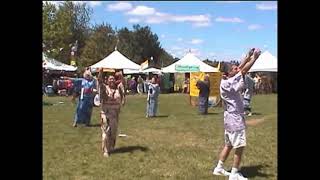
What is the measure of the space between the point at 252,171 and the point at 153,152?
8.89 ft

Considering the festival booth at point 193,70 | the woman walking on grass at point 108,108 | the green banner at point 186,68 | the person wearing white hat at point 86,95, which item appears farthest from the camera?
the green banner at point 186,68

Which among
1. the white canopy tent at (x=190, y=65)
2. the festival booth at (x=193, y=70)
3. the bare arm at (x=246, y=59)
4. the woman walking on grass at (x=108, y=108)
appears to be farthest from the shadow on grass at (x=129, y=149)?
the white canopy tent at (x=190, y=65)

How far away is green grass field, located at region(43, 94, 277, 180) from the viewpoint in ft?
28.2

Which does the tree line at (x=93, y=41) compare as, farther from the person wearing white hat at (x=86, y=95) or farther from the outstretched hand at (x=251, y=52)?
the outstretched hand at (x=251, y=52)

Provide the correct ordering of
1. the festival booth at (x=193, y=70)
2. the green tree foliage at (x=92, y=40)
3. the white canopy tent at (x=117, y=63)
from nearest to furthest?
the festival booth at (x=193, y=70)
the white canopy tent at (x=117, y=63)
the green tree foliage at (x=92, y=40)

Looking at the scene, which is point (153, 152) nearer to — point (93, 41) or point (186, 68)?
point (186, 68)

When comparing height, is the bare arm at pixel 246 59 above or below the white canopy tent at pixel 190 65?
below

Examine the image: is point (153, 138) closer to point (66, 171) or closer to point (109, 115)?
point (109, 115)

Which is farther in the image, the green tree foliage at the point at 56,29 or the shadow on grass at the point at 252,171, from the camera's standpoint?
the green tree foliage at the point at 56,29

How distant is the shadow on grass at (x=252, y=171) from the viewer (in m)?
8.38

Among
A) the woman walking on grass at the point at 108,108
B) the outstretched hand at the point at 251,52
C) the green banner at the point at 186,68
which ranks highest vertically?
the green banner at the point at 186,68

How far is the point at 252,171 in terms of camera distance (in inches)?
343

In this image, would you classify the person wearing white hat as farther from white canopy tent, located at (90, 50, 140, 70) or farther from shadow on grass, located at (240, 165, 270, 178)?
white canopy tent, located at (90, 50, 140, 70)

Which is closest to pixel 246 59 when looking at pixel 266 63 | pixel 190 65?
pixel 266 63
